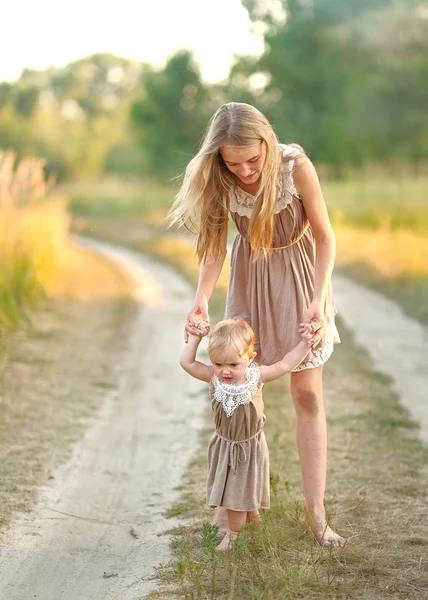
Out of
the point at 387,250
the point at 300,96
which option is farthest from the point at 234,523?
the point at 300,96

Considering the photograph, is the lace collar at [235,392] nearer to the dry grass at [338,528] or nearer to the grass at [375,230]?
the dry grass at [338,528]

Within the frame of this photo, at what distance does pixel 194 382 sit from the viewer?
24.4 feet

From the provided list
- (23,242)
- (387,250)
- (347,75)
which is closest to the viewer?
(23,242)

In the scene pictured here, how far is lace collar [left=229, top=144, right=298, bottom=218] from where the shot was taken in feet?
12.2

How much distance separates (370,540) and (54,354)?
464cm

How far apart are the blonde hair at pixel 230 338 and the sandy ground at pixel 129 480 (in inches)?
35.0

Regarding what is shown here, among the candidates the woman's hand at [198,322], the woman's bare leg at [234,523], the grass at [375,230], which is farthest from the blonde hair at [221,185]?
the grass at [375,230]

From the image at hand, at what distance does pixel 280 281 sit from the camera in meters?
3.85

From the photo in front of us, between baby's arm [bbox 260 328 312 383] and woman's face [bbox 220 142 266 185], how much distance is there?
617 mm

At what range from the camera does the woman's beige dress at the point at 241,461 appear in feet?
12.1

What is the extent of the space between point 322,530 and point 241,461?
0.45 meters

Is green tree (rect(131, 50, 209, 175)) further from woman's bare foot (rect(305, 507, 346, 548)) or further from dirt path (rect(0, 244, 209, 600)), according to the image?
woman's bare foot (rect(305, 507, 346, 548))

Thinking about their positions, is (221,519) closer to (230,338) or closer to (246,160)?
(230,338)

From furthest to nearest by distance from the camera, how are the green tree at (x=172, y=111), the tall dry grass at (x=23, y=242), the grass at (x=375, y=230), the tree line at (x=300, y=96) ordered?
the green tree at (x=172, y=111) → the tree line at (x=300, y=96) → the grass at (x=375, y=230) → the tall dry grass at (x=23, y=242)
